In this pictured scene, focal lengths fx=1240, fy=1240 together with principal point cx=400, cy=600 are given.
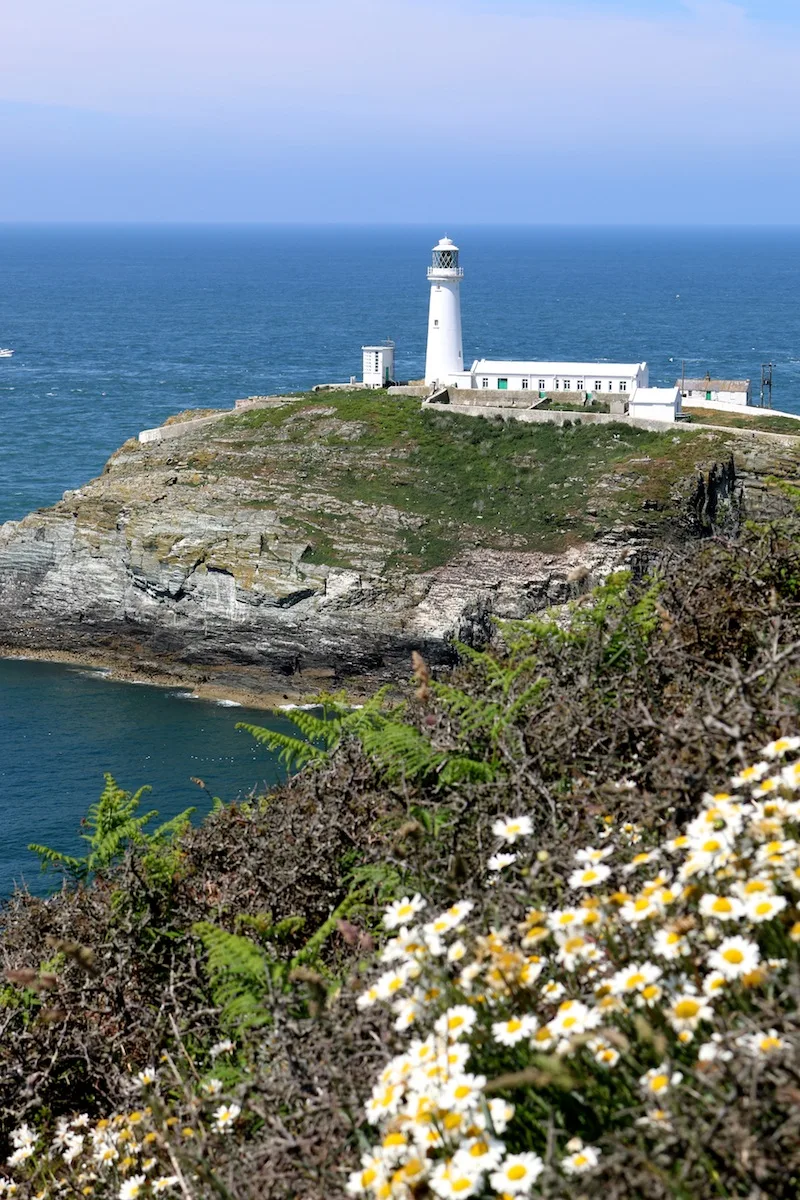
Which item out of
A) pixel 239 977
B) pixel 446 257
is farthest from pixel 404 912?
pixel 446 257

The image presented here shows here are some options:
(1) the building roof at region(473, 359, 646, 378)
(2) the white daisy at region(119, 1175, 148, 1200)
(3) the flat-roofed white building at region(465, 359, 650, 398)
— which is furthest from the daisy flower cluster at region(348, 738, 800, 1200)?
(1) the building roof at region(473, 359, 646, 378)

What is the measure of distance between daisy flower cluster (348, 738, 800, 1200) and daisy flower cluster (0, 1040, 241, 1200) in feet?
2.67

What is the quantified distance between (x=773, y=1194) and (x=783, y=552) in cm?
503

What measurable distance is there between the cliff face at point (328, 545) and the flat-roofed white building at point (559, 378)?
695cm

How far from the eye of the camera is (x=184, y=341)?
145375 mm

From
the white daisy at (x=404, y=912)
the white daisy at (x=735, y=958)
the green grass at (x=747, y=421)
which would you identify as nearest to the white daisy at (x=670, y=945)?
the white daisy at (x=735, y=958)

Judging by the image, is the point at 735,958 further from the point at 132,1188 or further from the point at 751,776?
the point at 132,1188

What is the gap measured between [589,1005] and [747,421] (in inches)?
2245

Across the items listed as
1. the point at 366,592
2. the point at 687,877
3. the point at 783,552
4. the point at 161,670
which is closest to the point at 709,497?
the point at 366,592

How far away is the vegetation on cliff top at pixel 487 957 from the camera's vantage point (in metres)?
3.28

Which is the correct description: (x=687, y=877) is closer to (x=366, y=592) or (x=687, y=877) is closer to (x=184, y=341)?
(x=366, y=592)

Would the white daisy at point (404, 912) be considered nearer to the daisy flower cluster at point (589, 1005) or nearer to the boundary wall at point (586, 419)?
the daisy flower cluster at point (589, 1005)

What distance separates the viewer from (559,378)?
2425 inches

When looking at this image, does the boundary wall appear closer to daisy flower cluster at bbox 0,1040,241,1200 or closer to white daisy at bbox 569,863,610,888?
daisy flower cluster at bbox 0,1040,241,1200
